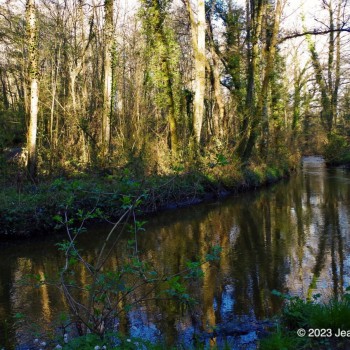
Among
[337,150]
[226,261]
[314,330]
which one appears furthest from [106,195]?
[337,150]

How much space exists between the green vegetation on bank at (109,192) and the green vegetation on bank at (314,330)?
1.92m

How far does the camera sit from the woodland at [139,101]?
52.0ft

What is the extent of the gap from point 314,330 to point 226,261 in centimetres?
453

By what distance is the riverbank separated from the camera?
37.1ft

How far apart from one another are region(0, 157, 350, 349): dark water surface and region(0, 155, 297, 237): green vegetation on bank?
69 centimetres

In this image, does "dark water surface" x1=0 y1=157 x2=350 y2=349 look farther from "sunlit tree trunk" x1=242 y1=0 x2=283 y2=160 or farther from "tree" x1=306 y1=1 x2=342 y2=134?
"tree" x1=306 y1=1 x2=342 y2=134

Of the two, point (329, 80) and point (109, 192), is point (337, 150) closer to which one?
point (329, 80)

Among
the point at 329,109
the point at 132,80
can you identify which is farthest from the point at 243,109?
the point at 329,109

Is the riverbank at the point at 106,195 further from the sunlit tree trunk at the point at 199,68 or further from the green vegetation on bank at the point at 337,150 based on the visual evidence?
the green vegetation on bank at the point at 337,150

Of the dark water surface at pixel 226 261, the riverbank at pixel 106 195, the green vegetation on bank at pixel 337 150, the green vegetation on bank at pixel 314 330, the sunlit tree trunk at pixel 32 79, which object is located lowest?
the dark water surface at pixel 226 261

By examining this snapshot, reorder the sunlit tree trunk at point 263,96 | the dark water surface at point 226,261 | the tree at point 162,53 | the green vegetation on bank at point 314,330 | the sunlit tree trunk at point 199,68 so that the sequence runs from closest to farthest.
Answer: the green vegetation on bank at point 314,330 < the dark water surface at point 226,261 < the sunlit tree trunk at point 199,68 < the tree at point 162,53 < the sunlit tree trunk at point 263,96

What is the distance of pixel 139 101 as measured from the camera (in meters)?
21.0

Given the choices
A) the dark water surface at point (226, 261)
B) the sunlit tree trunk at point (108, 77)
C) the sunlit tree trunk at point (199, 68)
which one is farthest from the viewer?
the sunlit tree trunk at point (199, 68)

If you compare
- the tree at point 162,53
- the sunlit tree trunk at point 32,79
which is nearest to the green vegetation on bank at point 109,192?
the sunlit tree trunk at point 32,79
